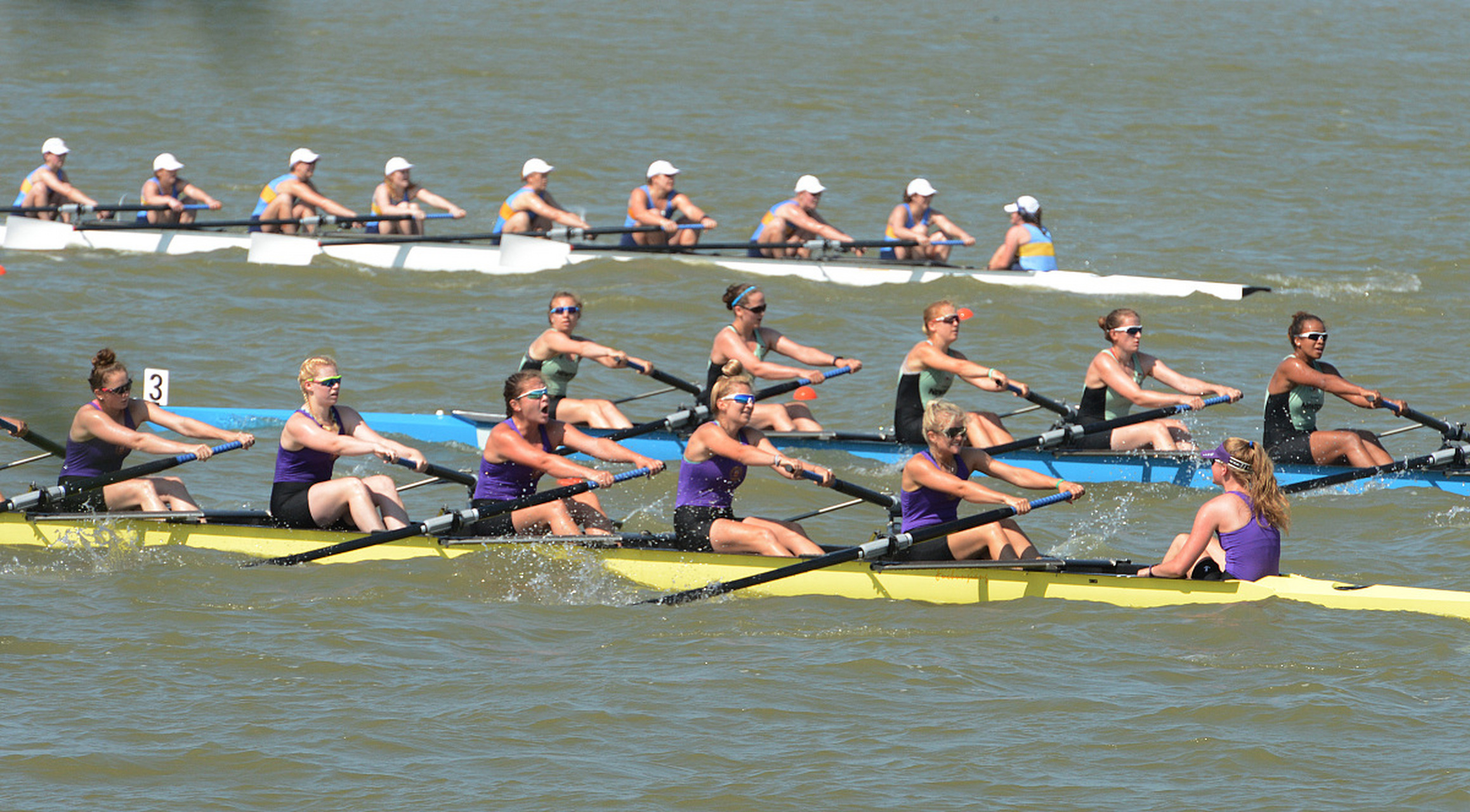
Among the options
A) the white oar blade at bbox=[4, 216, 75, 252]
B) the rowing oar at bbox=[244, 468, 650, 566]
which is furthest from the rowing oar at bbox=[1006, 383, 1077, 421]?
the white oar blade at bbox=[4, 216, 75, 252]

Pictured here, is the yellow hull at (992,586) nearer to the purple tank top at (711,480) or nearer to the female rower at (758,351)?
the purple tank top at (711,480)

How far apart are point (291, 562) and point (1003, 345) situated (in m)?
8.25

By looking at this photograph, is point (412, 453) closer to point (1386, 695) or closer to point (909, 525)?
point (909, 525)

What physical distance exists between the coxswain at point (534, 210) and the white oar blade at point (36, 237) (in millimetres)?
4997

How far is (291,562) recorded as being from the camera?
8.48m

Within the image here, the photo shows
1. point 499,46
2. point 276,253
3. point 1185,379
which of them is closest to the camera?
point 1185,379

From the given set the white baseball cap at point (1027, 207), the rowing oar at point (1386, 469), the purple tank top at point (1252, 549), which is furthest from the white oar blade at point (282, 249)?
the purple tank top at point (1252, 549)

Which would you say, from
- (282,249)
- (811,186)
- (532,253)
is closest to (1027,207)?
(811,186)

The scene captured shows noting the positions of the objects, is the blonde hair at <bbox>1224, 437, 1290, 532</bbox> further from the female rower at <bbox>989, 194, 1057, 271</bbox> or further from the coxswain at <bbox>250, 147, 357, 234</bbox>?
the coxswain at <bbox>250, 147, 357, 234</bbox>

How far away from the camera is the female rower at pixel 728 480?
8.03 meters

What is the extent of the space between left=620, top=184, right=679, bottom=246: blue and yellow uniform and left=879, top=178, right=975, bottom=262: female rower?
2409mm

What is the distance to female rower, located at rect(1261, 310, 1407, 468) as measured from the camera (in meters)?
10.0

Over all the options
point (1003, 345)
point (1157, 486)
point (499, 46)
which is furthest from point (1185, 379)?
point (499, 46)

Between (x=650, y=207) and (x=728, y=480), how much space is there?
31.7 feet
